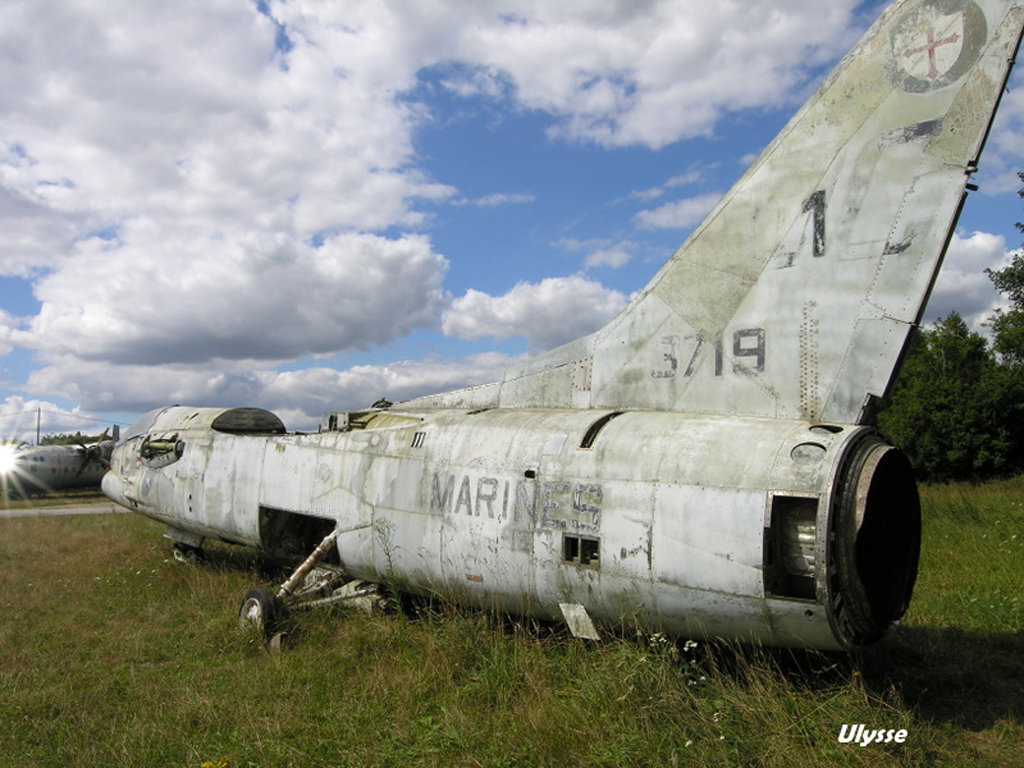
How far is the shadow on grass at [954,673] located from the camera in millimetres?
5406

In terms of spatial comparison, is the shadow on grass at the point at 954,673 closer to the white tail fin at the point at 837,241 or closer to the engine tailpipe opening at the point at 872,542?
the engine tailpipe opening at the point at 872,542

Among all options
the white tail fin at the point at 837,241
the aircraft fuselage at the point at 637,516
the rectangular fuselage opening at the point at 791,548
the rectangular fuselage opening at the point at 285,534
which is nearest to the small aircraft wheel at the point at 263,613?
the aircraft fuselage at the point at 637,516

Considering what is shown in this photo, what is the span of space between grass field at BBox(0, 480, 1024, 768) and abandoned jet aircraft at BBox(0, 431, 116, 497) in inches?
955

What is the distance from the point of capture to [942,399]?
2781cm

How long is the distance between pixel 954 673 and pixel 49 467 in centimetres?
3248

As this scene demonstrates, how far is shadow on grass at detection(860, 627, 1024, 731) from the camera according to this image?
541 centimetres

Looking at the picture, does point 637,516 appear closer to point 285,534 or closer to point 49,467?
point 285,534

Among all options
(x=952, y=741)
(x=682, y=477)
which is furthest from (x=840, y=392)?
(x=952, y=741)

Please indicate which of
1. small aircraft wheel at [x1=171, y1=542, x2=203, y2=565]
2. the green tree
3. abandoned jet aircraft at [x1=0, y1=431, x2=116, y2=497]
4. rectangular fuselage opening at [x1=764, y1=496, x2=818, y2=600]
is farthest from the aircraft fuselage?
abandoned jet aircraft at [x1=0, y1=431, x2=116, y2=497]

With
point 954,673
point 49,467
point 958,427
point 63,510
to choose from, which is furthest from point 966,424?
point 49,467

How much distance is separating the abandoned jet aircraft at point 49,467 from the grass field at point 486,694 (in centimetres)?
2425

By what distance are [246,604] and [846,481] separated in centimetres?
623

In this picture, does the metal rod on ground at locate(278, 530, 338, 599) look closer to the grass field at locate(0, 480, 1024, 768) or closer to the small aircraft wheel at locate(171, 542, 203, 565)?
the grass field at locate(0, 480, 1024, 768)

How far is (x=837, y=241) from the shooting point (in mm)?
5582
